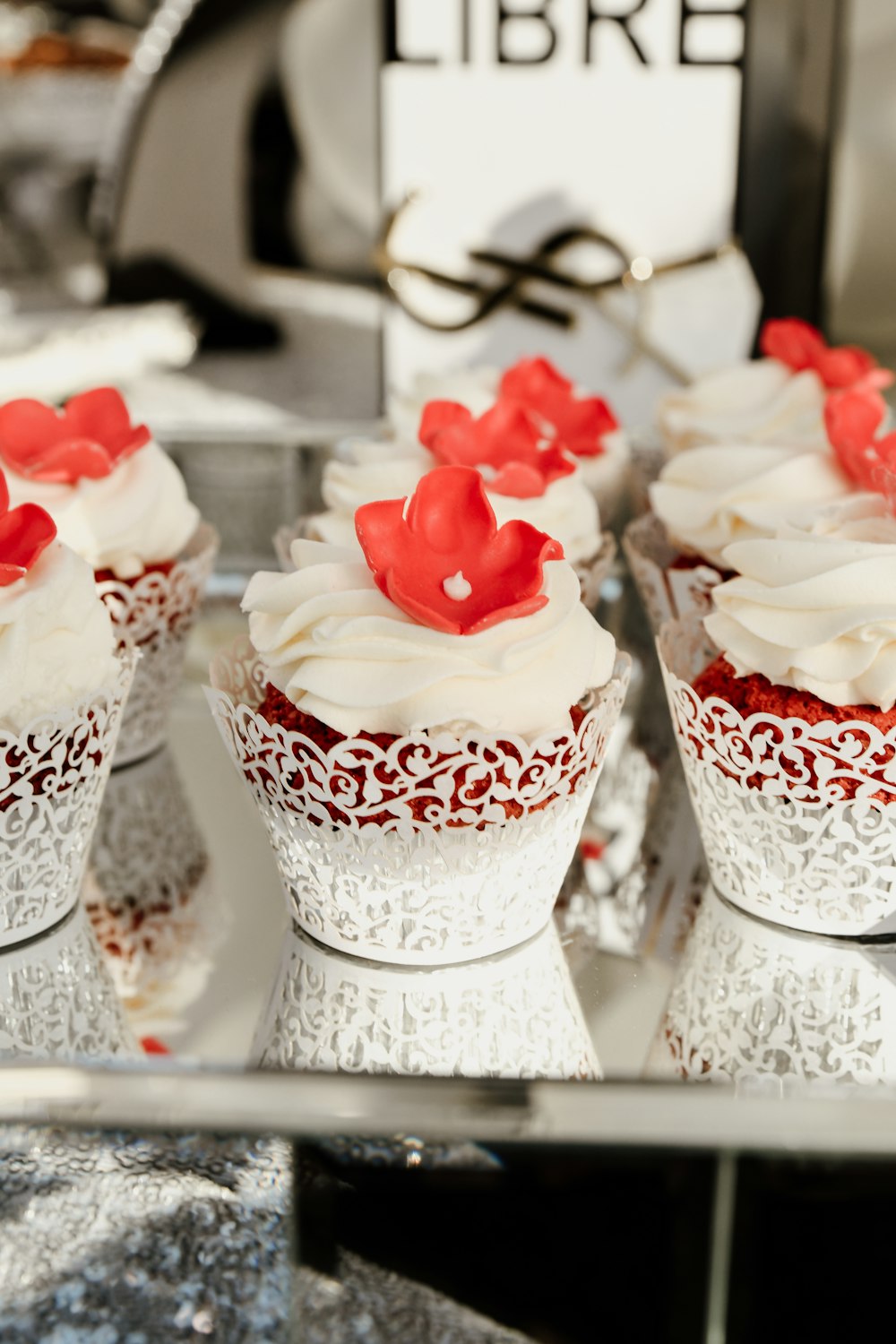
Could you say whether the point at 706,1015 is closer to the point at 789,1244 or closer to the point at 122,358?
the point at 789,1244

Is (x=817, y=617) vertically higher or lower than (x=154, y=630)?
higher

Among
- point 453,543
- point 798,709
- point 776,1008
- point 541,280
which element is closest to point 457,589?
point 453,543

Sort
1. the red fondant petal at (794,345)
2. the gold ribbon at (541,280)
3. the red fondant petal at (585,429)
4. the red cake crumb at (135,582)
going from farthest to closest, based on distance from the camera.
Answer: the gold ribbon at (541,280), the red fondant petal at (794,345), the red fondant petal at (585,429), the red cake crumb at (135,582)

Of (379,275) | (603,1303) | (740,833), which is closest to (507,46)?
(379,275)

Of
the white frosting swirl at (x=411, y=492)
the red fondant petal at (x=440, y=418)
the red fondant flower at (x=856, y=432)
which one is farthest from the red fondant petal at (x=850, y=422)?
the red fondant petal at (x=440, y=418)

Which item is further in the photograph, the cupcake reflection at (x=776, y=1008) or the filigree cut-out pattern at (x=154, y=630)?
the filigree cut-out pattern at (x=154, y=630)

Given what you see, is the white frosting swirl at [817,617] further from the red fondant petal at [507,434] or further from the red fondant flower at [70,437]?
the red fondant flower at [70,437]

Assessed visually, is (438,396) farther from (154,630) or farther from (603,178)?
(603,178)

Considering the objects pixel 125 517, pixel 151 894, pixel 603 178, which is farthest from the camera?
pixel 603 178
